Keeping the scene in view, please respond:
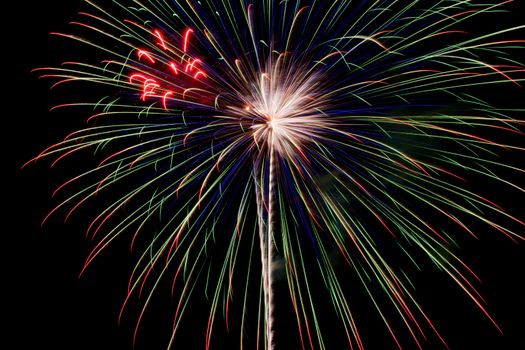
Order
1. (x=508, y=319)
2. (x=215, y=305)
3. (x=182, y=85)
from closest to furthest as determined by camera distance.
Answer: (x=182, y=85) < (x=215, y=305) < (x=508, y=319)

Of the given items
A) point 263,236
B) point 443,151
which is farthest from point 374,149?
point 263,236

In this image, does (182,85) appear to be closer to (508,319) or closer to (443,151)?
(443,151)

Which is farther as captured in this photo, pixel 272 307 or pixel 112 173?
pixel 272 307

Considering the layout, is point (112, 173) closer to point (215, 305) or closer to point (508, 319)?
point (215, 305)

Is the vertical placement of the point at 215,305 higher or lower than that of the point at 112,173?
lower

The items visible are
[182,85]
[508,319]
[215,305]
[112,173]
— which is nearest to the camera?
[182,85]

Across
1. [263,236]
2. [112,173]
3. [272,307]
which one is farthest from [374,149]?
[112,173]

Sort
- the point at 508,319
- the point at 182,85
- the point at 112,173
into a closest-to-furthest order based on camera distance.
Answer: the point at 182,85, the point at 112,173, the point at 508,319

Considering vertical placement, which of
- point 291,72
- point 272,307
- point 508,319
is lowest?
point 272,307

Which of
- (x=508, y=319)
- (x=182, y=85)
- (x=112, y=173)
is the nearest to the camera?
(x=182, y=85)
